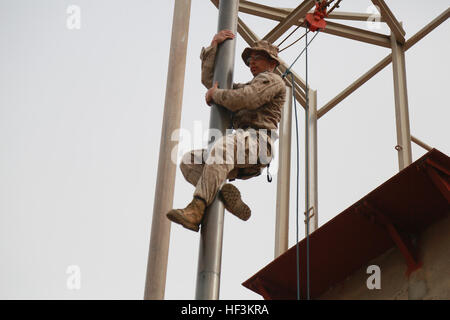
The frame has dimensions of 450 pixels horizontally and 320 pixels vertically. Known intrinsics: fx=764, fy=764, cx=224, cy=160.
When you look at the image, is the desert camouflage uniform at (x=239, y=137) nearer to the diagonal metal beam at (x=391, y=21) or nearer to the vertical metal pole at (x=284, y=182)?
the vertical metal pole at (x=284, y=182)

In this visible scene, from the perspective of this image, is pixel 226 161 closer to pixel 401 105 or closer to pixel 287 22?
pixel 401 105

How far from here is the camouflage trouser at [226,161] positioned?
5938 millimetres

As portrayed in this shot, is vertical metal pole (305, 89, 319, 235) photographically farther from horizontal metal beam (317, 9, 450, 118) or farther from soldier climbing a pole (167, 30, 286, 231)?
soldier climbing a pole (167, 30, 286, 231)

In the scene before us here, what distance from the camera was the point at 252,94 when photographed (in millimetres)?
6594

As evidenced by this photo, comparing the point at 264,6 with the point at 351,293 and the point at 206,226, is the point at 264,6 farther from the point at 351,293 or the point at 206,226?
the point at 206,226

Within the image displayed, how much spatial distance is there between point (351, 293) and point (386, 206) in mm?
1544

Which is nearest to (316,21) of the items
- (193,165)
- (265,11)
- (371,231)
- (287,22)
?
(371,231)

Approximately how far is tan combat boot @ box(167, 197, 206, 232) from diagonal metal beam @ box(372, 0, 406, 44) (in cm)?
836

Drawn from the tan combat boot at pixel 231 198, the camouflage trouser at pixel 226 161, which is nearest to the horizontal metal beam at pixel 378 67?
the camouflage trouser at pixel 226 161

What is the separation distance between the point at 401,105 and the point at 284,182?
8.16 feet

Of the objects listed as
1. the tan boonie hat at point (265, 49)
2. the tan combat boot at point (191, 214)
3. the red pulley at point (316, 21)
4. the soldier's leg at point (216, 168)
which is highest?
the red pulley at point (316, 21)

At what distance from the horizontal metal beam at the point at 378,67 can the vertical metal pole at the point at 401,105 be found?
0.29 m
